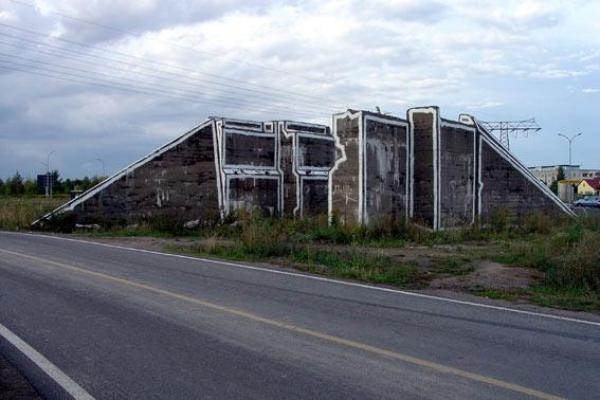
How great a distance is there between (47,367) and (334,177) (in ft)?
60.5

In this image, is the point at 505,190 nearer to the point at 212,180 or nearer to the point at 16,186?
the point at 212,180

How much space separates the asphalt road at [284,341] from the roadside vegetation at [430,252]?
205 centimetres

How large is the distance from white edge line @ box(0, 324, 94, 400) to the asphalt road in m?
0.09

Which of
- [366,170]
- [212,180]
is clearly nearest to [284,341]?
[366,170]

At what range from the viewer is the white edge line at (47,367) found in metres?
5.76

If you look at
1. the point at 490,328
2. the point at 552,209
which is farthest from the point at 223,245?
the point at 552,209

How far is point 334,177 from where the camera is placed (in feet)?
80.1

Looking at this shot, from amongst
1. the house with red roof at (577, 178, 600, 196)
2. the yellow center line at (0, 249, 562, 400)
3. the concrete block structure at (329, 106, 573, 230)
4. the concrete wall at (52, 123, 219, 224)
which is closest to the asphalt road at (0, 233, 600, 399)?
the yellow center line at (0, 249, 562, 400)

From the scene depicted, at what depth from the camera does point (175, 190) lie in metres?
28.8

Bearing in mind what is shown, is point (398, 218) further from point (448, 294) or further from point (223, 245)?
point (448, 294)

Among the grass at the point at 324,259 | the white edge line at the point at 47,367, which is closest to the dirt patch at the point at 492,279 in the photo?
the grass at the point at 324,259

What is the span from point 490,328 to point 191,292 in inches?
191

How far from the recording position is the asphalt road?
19.6 ft

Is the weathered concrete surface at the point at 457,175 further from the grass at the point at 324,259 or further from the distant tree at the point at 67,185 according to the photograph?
the distant tree at the point at 67,185
